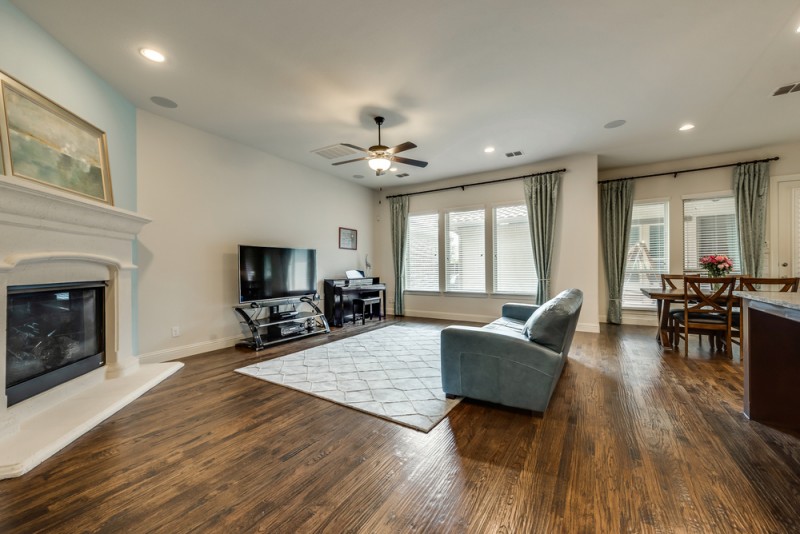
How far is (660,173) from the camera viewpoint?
5.41 metres

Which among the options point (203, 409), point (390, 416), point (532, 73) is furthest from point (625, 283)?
point (203, 409)

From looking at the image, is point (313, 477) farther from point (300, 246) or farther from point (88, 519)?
point (300, 246)

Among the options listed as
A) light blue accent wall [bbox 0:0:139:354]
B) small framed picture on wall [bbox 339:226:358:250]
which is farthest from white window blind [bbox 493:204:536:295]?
light blue accent wall [bbox 0:0:139:354]

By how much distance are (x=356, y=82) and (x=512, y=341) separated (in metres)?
2.75

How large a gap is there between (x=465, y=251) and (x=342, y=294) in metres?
2.62

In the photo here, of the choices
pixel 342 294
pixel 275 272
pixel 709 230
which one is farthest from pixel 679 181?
pixel 275 272

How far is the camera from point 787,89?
3209 millimetres

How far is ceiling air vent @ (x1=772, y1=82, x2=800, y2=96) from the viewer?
3.13 meters

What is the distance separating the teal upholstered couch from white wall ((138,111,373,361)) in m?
3.32

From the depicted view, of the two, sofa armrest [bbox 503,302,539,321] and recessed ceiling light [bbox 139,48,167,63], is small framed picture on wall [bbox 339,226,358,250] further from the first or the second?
recessed ceiling light [bbox 139,48,167,63]

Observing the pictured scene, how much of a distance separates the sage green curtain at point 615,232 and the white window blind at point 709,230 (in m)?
0.87

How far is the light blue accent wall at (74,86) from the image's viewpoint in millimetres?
2172

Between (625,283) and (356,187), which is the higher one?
(356,187)

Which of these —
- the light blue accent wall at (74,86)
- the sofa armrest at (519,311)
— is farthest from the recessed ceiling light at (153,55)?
the sofa armrest at (519,311)
